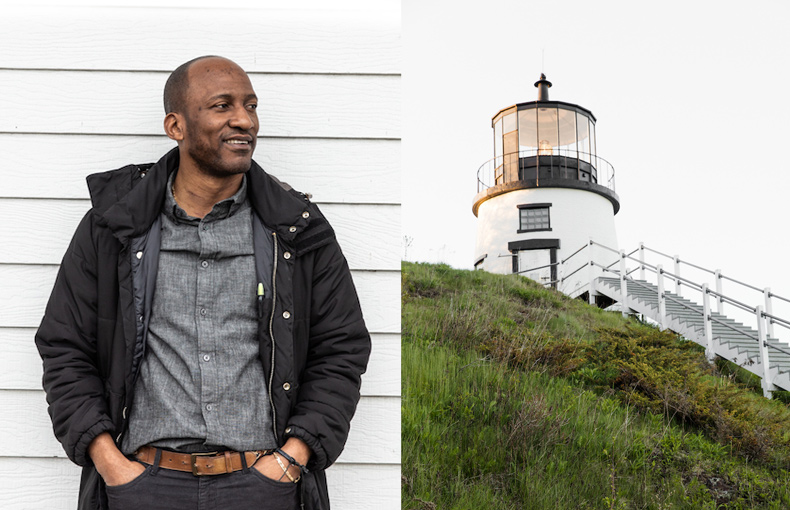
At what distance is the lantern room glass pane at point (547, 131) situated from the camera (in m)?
21.7

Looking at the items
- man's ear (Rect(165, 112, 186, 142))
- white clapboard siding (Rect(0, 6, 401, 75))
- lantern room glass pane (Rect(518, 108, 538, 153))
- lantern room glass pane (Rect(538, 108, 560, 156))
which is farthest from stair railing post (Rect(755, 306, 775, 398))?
lantern room glass pane (Rect(518, 108, 538, 153))

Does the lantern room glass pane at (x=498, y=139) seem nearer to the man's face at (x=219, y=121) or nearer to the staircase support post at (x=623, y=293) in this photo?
the staircase support post at (x=623, y=293)

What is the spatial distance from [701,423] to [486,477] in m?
3.39

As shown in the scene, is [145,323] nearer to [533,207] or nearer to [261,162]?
[261,162]

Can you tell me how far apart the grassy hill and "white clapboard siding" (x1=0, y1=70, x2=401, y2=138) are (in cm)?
244

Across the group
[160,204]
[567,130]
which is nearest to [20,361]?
[160,204]

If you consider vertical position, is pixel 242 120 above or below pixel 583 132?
below

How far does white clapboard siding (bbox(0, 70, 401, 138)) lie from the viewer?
237 cm

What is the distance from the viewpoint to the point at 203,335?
1.83 meters

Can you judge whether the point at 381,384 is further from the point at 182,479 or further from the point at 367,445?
the point at 182,479

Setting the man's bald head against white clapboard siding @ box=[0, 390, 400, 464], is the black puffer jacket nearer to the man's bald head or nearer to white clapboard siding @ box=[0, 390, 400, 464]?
the man's bald head

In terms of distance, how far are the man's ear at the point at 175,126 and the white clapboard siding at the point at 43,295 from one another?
756mm

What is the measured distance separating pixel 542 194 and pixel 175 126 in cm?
1944

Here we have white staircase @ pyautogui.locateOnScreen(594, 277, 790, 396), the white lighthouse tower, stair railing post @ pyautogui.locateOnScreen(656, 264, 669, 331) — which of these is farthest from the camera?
the white lighthouse tower
